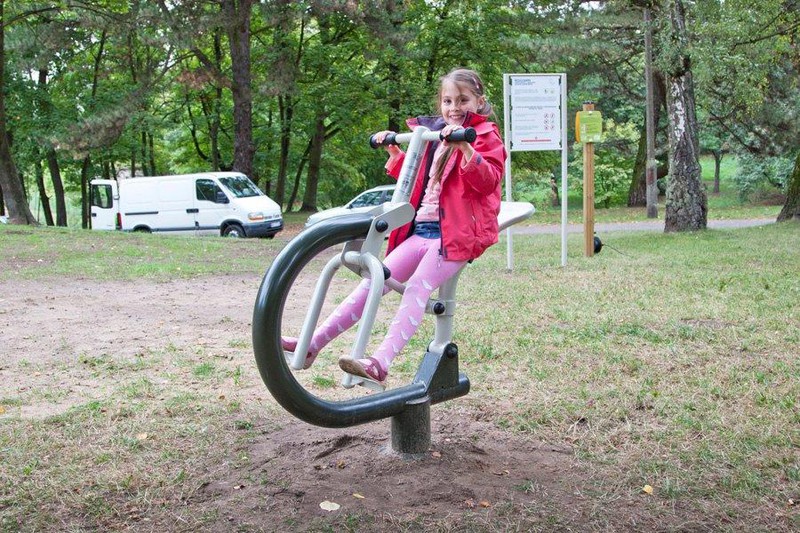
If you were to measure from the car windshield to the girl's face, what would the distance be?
17947 mm

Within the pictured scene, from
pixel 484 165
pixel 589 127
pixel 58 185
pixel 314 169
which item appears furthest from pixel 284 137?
pixel 484 165

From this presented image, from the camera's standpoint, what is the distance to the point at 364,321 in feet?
9.57

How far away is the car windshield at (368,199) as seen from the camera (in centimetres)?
2127

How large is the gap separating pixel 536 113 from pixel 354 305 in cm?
751

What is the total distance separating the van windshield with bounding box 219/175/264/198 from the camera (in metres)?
21.2

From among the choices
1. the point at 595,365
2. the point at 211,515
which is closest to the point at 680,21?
the point at 595,365

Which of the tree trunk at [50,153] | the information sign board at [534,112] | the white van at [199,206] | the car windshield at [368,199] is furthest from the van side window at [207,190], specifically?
the information sign board at [534,112]

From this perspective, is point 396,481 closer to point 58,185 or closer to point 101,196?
point 101,196

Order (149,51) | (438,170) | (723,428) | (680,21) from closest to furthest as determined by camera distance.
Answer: (438,170), (723,428), (680,21), (149,51)

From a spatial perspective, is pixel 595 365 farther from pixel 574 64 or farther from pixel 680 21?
pixel 574 64

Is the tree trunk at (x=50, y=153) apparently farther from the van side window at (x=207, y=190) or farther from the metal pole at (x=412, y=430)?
the metal pole at (x=412, y=430)

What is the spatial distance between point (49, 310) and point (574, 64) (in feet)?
67.6

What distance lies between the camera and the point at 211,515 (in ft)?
9.82

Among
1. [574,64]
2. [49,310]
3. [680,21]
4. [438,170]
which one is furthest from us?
[574,64]
